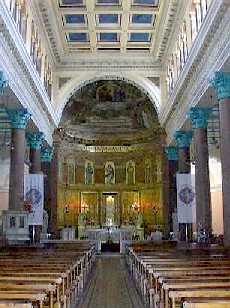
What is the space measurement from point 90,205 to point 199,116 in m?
18.3

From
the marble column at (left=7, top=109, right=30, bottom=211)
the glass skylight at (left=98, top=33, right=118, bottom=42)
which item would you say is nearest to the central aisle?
the marble column at (left=7, top=109, right=30, bottom=211)

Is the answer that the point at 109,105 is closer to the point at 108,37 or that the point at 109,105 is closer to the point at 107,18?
the point at 108,37

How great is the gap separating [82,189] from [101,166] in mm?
2391

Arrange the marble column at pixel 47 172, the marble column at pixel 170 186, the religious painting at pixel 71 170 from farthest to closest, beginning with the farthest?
the religious painting at pixel 71 170
the marble column at pixel 170 186
the marble column at pixel 47 172

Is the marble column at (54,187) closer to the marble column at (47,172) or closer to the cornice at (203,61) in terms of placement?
the marble column at (47,172)

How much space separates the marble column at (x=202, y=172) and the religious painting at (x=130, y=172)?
55.8 feet

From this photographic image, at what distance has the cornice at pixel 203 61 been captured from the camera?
1466cm

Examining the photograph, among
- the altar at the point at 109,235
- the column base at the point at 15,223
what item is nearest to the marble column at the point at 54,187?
the altar at the point at 109,235

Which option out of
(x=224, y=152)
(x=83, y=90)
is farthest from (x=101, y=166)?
(x=224, y=152)

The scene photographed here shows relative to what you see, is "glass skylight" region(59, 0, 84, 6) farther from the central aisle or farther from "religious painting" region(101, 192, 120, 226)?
"religious painting" region(101, 192, 120, 226)

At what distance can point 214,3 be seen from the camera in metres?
14.4

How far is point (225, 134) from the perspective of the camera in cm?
1522

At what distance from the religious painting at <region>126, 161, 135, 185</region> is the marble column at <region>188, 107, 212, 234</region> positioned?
17017mm

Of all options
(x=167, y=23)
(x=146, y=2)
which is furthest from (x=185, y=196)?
(x=146, y=2)
